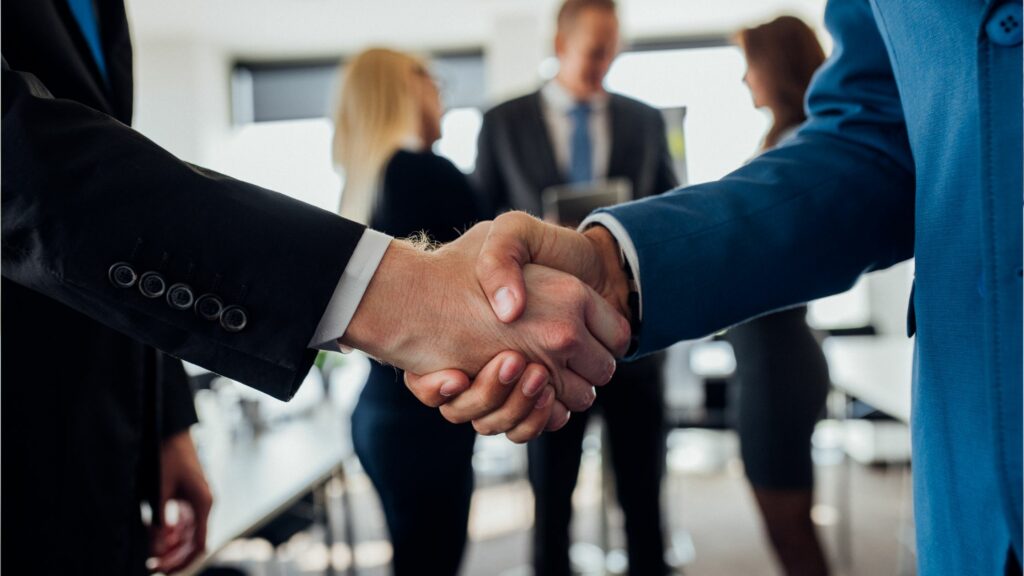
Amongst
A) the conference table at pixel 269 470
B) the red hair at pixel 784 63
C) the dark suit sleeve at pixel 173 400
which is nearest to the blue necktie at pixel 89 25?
the dark suit sleeve at pixel 173 400

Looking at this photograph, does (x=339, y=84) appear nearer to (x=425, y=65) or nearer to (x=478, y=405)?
(x=425, y=65)

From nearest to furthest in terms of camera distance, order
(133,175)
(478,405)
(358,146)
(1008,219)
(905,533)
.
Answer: (1008,219) < (133,175) < (478,405) < (358,146) < (905,533)

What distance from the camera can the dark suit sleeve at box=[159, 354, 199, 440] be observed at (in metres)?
1.21

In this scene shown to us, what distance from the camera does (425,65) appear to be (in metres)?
2.30

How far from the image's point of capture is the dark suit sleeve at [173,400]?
1.21 m

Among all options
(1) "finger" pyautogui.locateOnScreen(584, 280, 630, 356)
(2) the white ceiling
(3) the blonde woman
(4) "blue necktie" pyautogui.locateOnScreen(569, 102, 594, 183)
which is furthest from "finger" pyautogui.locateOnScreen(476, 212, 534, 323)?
(2) the white ceiling

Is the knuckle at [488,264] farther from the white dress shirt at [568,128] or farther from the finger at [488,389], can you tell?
the white dress shirt at [568,128]

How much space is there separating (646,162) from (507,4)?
4.71 meters

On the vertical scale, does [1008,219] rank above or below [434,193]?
above

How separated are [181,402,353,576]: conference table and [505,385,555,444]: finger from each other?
74cm

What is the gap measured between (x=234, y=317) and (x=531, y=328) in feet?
1.20

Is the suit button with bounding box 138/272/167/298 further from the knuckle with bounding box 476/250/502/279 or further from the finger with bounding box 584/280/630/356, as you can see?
the finger with bounding box 584/280/630/356

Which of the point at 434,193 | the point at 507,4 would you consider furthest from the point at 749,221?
the point at 507,4

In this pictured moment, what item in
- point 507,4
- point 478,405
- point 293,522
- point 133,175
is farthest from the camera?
point 507,4
